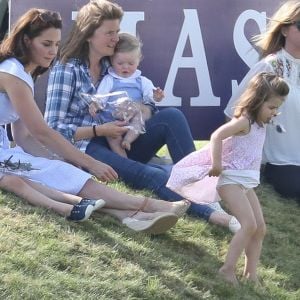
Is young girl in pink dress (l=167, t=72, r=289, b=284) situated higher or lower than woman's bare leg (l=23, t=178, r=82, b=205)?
higher

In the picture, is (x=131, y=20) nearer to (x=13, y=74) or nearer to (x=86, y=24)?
(x=86, y=24)

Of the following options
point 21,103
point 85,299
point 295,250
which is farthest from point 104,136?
point 85,299

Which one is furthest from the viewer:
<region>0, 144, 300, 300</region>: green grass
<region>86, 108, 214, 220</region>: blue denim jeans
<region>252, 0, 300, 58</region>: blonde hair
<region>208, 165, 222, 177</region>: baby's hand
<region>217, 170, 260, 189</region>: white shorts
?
<region>252, 0, 300, 58</region>: blonde hair

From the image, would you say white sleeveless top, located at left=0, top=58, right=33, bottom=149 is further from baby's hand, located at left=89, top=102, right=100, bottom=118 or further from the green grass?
baby's hand, located at left=89, top=102, right=100, bottom=118

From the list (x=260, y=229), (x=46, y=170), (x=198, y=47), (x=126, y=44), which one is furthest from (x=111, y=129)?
(x=198, y=47)

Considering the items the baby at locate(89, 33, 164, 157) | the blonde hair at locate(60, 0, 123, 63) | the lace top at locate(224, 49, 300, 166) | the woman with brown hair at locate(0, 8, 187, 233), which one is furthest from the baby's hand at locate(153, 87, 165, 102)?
the woman with brown hair at locate(0, 8, 187, 233)

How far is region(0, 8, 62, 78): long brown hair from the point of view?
16.7 feet

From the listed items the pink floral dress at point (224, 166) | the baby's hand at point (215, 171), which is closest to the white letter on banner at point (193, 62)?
the pink floral dress at point (224, 166)

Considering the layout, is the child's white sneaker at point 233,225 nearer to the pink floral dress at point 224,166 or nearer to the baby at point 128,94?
the pink floral dress at point 224,166

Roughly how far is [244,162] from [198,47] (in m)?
2.46

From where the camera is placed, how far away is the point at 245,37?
721 cm

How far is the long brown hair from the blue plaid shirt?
0.67 meters

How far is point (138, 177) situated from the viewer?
18.7 feet

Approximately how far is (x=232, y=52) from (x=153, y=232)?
2.65 metres
